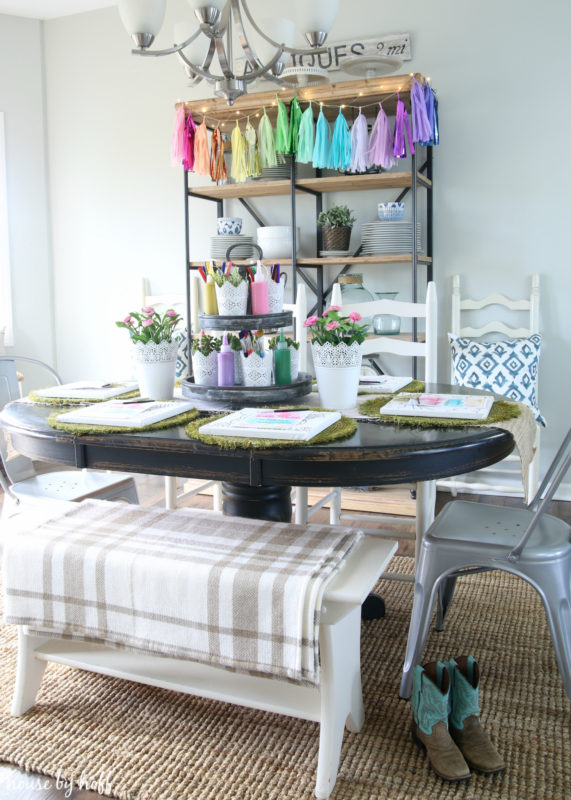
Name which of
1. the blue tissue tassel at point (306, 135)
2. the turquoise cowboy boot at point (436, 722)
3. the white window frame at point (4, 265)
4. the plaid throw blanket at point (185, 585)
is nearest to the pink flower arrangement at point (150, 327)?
the plaid throw blanket at point (185, 585)

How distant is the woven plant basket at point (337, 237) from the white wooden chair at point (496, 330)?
0.55 meters

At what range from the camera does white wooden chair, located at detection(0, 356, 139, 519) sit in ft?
7.22

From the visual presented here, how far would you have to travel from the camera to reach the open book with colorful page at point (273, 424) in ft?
5.15

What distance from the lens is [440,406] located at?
1.83 metres

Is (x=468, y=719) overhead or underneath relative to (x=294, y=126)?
underneath

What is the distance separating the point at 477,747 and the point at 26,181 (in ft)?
13.3

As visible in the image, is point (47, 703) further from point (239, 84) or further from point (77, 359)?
point (77, 359)

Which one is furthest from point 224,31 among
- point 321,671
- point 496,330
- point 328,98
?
point 496,330

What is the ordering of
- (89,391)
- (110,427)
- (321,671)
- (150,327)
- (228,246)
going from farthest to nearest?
(228,246), (89,391), (150,327), (110,427), (321,671)

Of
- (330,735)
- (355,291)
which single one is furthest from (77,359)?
(330,735)

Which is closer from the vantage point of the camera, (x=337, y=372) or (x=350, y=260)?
(x=337, y=372)

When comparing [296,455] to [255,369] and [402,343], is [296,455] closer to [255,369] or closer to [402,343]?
[255,369]

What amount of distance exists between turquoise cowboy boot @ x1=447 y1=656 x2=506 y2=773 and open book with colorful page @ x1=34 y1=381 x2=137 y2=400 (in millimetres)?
1179

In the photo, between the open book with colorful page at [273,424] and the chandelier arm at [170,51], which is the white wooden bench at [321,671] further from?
the chandelier arm at [170,51]
